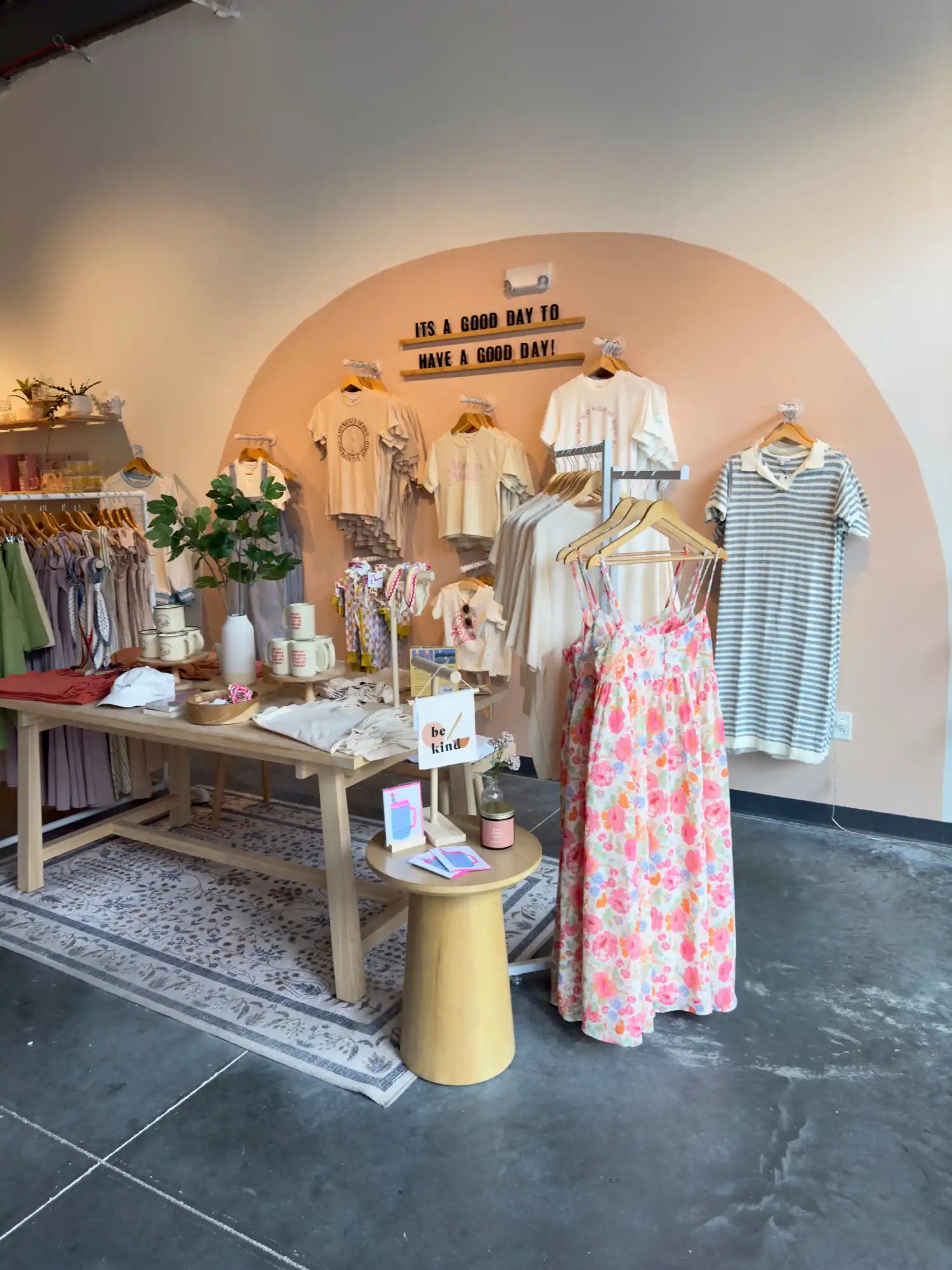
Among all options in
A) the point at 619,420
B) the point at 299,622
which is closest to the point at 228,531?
the point at 299,622

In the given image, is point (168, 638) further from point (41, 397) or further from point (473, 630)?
point (41, 397)

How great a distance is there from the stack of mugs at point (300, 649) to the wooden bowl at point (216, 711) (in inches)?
6.6

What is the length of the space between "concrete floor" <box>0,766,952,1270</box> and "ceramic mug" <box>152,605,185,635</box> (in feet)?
3.89

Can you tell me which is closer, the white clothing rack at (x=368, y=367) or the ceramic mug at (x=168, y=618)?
the ceramic mug at (x=168, y=618)

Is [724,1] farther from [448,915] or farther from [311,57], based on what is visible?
[448,915]

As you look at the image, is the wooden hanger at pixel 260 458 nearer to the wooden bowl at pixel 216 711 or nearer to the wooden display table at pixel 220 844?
the wooden display table at pixel 220 844

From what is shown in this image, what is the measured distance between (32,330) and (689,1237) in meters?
5.93

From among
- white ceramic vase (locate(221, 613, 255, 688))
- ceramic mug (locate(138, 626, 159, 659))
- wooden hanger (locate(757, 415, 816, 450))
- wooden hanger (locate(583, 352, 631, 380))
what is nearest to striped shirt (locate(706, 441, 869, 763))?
wooden hanger (locate(757, 415, 816, 450))

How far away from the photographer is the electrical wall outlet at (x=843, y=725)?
3441 mm

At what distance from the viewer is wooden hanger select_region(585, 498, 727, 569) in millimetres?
2039

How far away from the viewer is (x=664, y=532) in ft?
7.40

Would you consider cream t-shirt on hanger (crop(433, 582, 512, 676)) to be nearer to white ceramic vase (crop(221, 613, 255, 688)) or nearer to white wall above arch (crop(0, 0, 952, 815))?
white ceramic vase (crop(221, 613, 255, 688))

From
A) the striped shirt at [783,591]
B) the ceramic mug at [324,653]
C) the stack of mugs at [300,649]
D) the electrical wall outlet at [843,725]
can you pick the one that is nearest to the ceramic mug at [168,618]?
the stack of mugs at [300,649]

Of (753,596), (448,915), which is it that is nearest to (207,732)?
(448,915)
